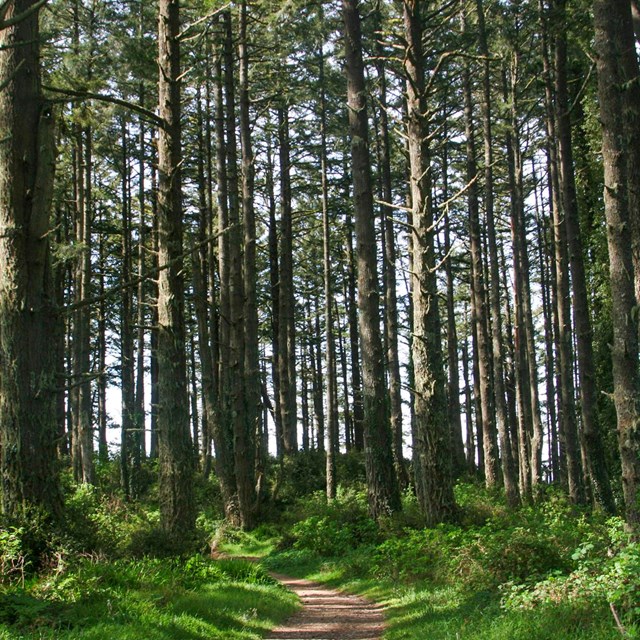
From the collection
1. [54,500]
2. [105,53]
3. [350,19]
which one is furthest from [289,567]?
[105,53]

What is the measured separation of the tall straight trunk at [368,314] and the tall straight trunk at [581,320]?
14.8 feet

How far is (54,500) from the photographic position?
23.3 feet

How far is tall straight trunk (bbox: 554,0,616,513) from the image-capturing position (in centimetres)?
1457

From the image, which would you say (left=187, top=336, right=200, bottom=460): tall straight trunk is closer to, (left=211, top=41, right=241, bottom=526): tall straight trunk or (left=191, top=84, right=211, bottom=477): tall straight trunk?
(left=191, top=84, right=211, bottom=477): tall straight trunk

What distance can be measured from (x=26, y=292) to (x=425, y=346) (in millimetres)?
6974

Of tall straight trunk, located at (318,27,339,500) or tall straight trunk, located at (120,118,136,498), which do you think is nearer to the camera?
tall straight trunk, located at (318,27,339,500)

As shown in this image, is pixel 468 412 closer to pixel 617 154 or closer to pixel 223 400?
pixel 223 400

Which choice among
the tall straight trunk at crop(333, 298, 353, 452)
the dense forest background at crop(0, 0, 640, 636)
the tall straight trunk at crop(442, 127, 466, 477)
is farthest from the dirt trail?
the tall straight trunk at crop(333, 298, 353, 452)

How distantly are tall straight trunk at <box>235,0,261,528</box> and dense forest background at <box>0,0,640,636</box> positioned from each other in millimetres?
75

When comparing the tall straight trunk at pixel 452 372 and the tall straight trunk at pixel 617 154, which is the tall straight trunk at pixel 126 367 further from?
the tall straight trunk at pixel 617 154

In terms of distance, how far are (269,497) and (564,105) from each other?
12.8m

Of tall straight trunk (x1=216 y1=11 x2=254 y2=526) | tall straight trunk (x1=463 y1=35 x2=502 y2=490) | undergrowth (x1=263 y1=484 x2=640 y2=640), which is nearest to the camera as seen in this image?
undergrowth (x1=263 y1=484 x2=640 y2=640)

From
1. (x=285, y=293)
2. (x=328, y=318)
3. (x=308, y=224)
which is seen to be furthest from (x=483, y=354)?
(x=308, y=224)

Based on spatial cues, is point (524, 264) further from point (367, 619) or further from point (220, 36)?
point (367, 619)
